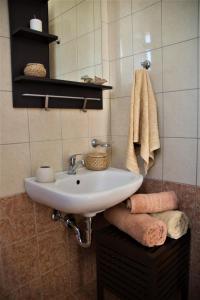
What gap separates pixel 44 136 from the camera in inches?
51.0

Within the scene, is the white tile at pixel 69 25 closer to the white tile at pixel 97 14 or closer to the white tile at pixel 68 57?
the white tile at pixel 68 57

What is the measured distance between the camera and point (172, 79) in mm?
1294

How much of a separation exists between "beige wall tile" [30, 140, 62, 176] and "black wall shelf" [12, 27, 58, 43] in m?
0.56

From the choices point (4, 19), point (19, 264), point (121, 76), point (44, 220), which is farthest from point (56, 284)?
point (4, 19)

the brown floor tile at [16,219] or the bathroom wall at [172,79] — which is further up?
the bathroom wall at [172,79]

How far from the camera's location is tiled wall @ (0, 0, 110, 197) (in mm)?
1136

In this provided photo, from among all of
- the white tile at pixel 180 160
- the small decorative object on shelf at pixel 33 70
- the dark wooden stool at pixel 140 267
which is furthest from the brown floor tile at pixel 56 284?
the small decorative object on shelf at pixel 33 70

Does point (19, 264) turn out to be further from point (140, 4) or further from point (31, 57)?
point (140, 4)

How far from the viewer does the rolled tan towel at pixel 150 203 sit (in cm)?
118

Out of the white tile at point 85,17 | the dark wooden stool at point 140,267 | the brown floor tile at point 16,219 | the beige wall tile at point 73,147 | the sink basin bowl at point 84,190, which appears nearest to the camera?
the sink basin bowl at point 84,190

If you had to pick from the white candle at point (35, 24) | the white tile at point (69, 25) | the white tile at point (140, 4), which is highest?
the white tile at point (140, 4)

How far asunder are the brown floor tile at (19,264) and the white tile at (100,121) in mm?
781

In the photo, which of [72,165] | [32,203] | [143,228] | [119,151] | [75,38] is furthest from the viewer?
[119,151]

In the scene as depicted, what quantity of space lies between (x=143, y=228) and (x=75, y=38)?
1255 mm
